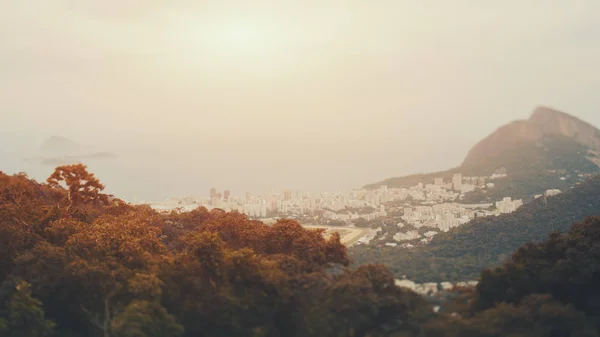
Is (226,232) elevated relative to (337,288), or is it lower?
elevated

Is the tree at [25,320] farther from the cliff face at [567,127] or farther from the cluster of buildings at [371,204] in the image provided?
the cliff face at [567,127]

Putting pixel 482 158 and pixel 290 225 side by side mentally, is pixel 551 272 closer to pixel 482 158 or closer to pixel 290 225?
pixel 290 225

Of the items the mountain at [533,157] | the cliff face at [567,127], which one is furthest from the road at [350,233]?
the cliff face at [567,127]

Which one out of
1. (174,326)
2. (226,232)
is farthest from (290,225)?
(174,326)

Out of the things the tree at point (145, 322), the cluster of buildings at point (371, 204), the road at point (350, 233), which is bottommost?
the tree at point (145, 322)

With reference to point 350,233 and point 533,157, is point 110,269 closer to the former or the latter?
point 350,233

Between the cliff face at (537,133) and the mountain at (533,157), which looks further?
the cliff face at (537,133)
